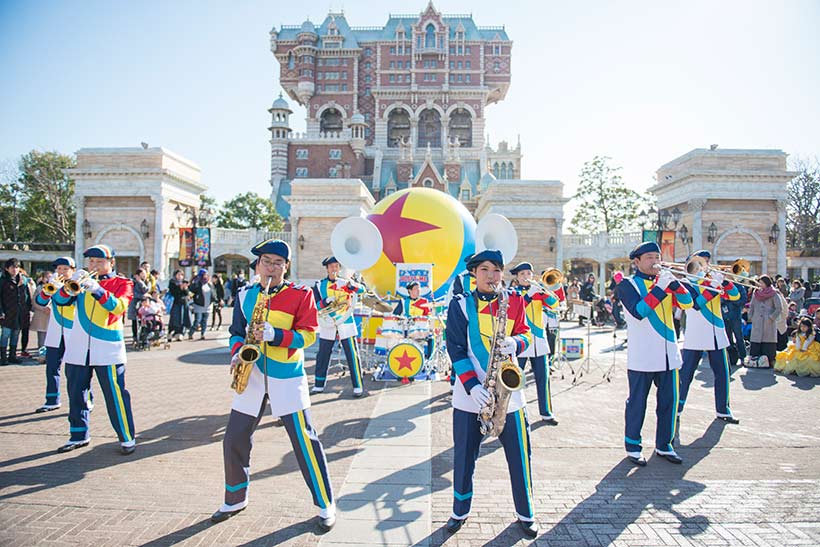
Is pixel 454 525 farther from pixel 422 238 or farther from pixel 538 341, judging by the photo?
pixel 422 238

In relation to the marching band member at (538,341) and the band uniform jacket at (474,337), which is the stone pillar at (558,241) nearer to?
the marching band member at (538,341)

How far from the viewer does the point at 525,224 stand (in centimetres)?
2908

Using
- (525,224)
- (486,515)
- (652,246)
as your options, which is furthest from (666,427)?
(525,224)

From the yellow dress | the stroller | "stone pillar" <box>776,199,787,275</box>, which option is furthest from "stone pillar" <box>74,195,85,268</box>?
"stone pillar" <box>776,199,787,275</box>

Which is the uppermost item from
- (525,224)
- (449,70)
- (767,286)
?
(449,70)

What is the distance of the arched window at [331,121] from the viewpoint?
65613 mm

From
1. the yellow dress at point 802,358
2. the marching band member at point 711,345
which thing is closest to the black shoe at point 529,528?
the marching band member at point 711,345

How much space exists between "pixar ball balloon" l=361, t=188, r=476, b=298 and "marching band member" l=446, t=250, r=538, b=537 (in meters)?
7.93

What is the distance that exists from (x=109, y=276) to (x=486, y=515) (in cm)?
489

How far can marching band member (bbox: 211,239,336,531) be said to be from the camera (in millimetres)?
3867

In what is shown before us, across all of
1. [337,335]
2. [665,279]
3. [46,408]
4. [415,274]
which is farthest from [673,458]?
[46,408]

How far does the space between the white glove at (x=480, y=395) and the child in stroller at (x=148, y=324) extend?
11549 mm

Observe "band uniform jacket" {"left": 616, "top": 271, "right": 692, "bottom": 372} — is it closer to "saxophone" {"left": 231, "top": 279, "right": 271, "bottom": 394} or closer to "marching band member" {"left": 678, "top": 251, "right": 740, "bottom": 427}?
"marching band member" {"left": 678, "top": 251, "right": 740, "bottom": 427}

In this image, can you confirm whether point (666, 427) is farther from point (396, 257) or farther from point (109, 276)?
point (396, 257)
